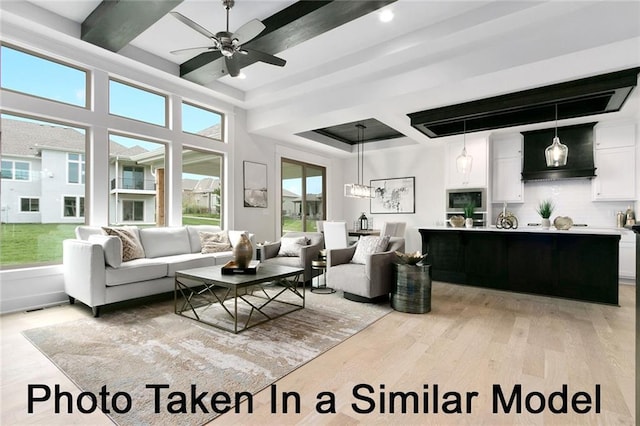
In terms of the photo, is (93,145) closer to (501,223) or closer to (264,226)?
(264,226)

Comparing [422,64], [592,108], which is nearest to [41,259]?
[422,64]

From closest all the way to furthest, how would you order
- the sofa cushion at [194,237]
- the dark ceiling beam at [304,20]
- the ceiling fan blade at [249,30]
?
the ceiling fan blade at [249,30]
the dark ceiling beam at [304,20]
the sofa cushion at [194,237]

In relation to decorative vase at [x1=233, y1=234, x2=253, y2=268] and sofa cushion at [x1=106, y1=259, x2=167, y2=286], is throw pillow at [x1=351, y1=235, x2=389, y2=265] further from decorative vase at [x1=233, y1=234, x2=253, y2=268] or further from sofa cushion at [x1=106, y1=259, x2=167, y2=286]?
sofa cushion at [x1=106, y1=259, x2=167, y2=286]

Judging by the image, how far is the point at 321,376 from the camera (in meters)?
2.13

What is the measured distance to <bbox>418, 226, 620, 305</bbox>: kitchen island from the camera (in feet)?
12.8

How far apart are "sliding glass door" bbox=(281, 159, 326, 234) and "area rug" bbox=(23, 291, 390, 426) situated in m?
4.00

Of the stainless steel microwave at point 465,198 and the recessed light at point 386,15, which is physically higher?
the recessed light at point 386,15

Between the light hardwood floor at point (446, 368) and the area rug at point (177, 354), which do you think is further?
the area rug at point (177, 354)

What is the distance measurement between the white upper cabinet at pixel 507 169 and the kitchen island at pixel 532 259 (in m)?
1.70

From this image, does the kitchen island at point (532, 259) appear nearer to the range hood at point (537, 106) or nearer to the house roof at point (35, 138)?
the range hood at point (537, 106)

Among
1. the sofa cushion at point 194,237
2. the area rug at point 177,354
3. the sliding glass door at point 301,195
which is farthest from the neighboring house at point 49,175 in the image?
the sliding glass door at point 301,195

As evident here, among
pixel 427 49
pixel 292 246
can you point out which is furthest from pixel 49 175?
pixel 427 49

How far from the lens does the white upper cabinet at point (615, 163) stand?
5.11m

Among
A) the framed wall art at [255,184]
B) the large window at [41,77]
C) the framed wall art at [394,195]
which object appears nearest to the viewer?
the large window at [41,77]
